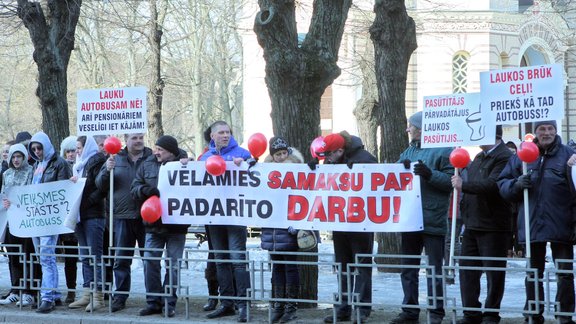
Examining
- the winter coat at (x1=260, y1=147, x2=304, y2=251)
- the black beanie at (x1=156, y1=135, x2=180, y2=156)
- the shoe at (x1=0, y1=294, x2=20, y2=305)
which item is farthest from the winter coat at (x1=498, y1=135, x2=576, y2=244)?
the shoe at (x1=0, y1=294, x2=20, y2=305)

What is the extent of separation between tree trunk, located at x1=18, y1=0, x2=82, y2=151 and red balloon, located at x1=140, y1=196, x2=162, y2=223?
22.7ft

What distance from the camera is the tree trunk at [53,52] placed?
18062mm

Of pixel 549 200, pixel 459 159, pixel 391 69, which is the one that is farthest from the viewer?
pixel 391 69

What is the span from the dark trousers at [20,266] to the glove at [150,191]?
1998 mm

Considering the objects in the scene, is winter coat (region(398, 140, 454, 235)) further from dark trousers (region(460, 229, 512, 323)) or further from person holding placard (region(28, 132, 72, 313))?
person holding placard (region(28, 132, 72, 313))

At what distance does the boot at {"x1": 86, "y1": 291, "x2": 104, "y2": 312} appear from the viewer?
12.7 meters

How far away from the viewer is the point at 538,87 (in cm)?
1037

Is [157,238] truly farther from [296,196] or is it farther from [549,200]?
[549,200]

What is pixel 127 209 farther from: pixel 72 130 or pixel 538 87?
pixel 72 130

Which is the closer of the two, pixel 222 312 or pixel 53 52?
pixel 222 312

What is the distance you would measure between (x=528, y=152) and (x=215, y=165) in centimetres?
334

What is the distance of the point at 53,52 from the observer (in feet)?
59.9

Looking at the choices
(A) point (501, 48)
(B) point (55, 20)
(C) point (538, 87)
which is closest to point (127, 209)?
(C) point (538, 87)

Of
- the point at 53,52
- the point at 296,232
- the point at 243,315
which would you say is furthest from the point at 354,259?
the point at 53,52
